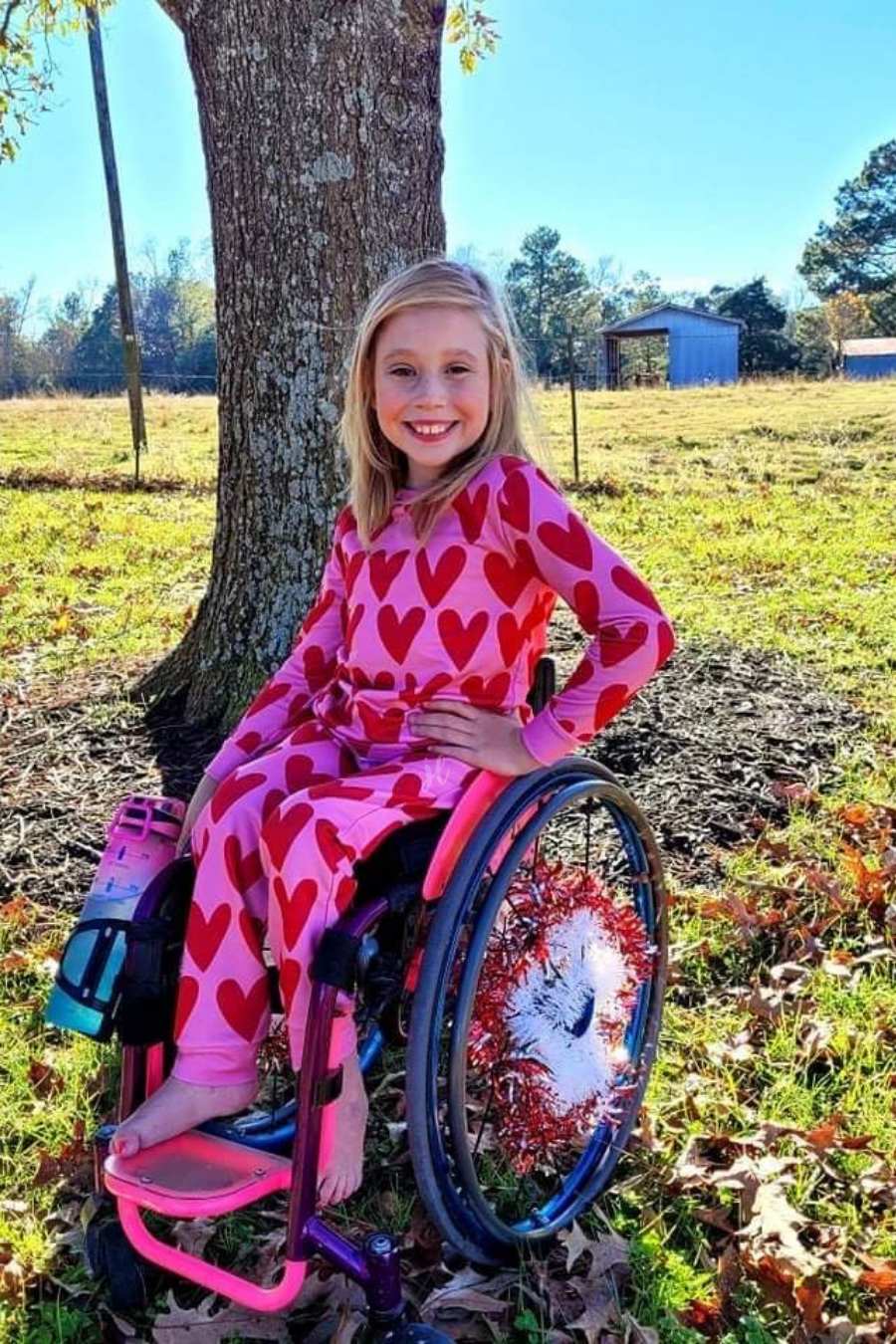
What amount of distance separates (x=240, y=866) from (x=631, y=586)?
29.9 inches

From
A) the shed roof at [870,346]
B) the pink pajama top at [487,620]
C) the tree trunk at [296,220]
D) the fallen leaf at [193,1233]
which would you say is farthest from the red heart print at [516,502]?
the shed roof at [870,346]

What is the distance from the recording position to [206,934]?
1742 mm

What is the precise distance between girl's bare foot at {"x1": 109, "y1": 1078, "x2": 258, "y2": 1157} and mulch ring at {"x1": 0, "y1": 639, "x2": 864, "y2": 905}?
1.49 metres

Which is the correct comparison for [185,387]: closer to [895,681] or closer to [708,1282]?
[895,681]

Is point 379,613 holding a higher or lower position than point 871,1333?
higher

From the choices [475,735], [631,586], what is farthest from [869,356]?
[475,735]

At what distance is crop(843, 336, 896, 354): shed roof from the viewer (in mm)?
40156

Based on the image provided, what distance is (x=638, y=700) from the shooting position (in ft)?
13.7

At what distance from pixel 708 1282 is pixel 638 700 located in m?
2.43

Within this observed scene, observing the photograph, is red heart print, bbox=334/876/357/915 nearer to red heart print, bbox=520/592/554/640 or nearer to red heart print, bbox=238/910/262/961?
red heart print, bbox=238/910/262/961

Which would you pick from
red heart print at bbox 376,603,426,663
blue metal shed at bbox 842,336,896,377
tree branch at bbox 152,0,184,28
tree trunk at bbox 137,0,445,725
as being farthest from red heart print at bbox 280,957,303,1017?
blue metal shed at bbox 842,336,896,377

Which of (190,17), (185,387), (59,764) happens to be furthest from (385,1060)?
(185,387)

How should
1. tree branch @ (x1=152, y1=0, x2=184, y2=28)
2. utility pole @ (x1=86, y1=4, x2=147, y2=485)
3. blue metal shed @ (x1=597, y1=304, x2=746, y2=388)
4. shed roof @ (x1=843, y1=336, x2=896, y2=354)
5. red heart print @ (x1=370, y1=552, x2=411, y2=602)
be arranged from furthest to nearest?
shed roof @ (x1=843, y1=336, x2=896, y2=354) → blue metal shed @ (x1=597, y1=304, x2=746, y2=388) → utility pole @ (x1=86, y1=4, x2=147, y2=485) → tree branch @ (x1=152, y1=0, x2=184, y2=28) → red heart print @ (x1=370, y1=552, x2=411, y2=602)

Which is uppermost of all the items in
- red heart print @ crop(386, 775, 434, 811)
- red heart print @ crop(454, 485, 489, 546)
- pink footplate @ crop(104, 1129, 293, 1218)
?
red heart print @ crop(454, 485, 489, 546)
